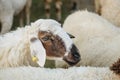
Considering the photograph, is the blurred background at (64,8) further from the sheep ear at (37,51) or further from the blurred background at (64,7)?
the sheep ear at (37,51)

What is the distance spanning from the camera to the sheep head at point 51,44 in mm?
4766

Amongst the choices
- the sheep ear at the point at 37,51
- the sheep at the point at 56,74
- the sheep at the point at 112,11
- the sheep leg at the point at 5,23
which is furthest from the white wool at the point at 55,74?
the sheep leg at the point at 5,23

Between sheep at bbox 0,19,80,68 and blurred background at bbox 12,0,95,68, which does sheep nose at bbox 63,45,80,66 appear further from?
blurred background at bbox 12,0,95,68

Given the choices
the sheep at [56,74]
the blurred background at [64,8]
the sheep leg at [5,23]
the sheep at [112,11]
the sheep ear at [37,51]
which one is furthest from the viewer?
the blurred background at [64,8]

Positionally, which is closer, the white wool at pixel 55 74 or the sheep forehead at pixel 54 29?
the white wool at pixel 55 74

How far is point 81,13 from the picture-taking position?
7.27 m

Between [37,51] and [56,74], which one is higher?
[37,51]

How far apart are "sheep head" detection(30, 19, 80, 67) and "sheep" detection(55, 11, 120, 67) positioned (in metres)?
1.10

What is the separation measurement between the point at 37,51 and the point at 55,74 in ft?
1.24

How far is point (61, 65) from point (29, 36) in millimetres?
1309

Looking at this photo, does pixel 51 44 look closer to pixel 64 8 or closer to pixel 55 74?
pixel 55 74

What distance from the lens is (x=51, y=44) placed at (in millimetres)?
4859

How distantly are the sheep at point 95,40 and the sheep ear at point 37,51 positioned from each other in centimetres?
120

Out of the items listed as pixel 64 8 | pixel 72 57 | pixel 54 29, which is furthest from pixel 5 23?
pixel 64 8
